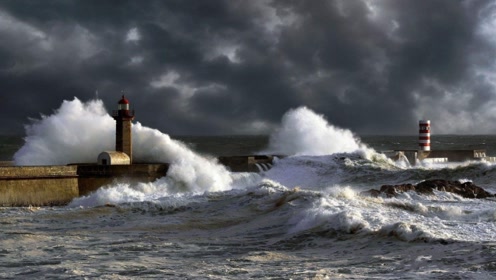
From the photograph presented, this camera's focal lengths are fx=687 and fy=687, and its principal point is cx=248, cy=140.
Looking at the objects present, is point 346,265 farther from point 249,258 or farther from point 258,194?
point 258,194

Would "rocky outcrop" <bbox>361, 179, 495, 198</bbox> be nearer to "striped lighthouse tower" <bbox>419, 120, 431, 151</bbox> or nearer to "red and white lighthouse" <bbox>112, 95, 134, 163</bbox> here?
"red and white lighthouse" <bbox>112, 95, 134, 163</bbox>

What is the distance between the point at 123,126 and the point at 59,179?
2769mm

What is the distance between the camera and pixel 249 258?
266 inches

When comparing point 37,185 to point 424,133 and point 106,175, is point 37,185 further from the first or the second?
point 424,133

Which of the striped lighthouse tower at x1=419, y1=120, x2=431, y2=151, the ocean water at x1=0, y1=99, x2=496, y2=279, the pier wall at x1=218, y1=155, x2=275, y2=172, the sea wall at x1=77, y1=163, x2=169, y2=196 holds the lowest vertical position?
the ocean water at x1=0, y1=99, x2=496, y2=279

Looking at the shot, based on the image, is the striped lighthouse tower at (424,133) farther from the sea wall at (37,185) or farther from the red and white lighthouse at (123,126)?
the sea wall at (37,185)

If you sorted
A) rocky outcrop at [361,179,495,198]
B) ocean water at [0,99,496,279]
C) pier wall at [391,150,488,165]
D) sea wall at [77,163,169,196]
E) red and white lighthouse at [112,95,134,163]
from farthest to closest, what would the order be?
pier wall at [391,150,488,165], red and white lighthouse at [112,95,134,163], sea wall at [77,163,169,196], rocky outcrop at [361,179,495,198], ocean water at [0,99,496,279]

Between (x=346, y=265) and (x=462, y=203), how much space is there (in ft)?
16.1

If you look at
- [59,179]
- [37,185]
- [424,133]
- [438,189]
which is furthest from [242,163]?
[424,133]

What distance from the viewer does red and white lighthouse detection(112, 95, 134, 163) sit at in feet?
50.5

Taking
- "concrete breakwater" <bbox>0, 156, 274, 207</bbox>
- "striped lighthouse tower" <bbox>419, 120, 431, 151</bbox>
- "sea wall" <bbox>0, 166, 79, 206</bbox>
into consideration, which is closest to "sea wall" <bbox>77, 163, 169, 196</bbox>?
"concrete breakwater" <bbox>0, 156, 274, 207</bbox>

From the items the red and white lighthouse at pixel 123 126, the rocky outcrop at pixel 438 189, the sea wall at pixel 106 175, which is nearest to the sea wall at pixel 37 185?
the sea wall at pixel 106 175

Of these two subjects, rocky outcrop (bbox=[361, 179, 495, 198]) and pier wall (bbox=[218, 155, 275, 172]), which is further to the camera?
pier wall (bbox=[218, 155, 275, 172])

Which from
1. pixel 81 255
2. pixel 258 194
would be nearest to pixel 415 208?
pixel 258 194
